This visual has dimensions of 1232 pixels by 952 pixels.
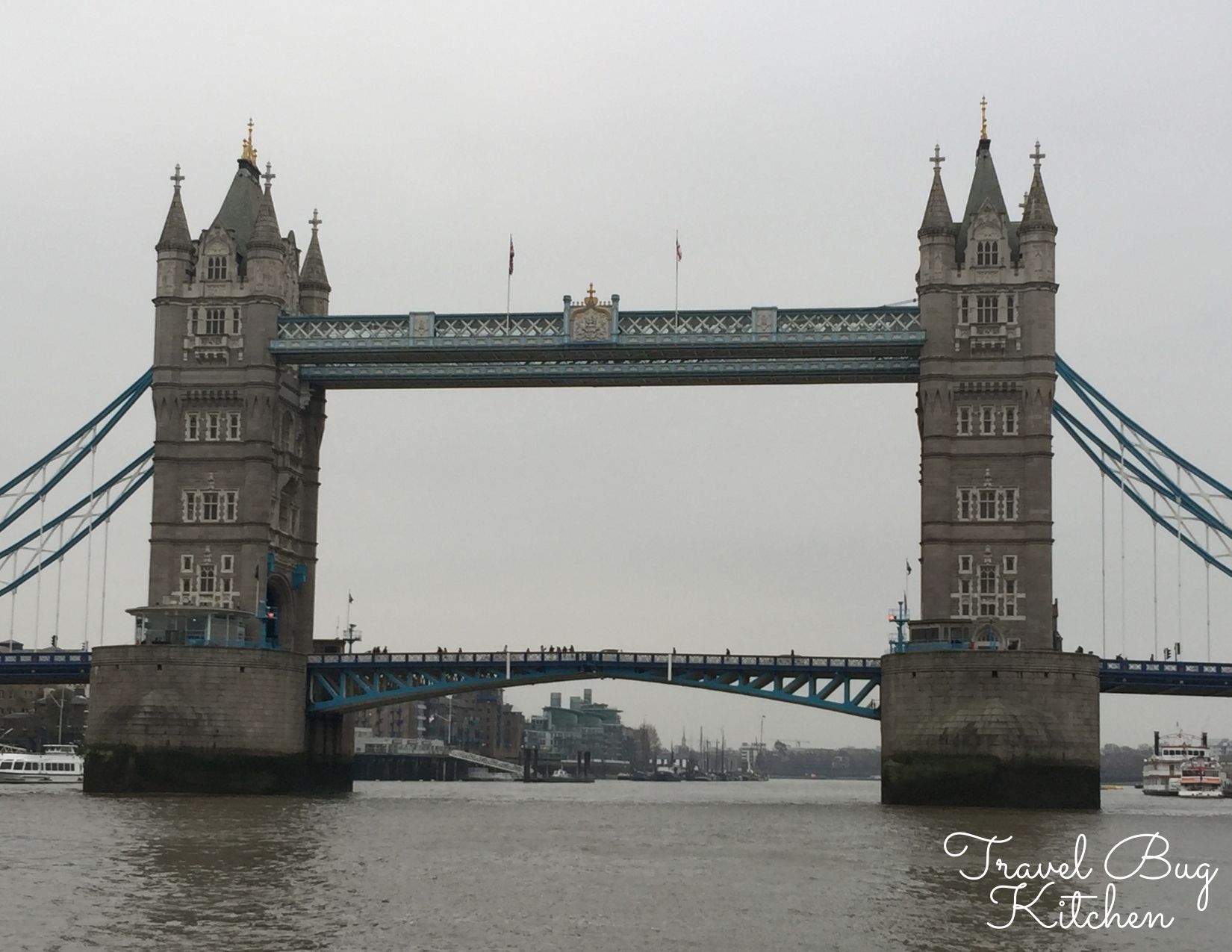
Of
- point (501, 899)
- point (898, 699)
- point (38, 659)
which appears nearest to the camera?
point (501, 899)

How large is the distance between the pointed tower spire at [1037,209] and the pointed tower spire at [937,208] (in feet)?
12.2

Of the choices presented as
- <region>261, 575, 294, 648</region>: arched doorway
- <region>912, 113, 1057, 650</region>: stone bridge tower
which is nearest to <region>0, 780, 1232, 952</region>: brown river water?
<region>912, 113, 1057, 650</region>: stone bridge tower

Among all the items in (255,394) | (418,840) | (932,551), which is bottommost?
(418,840)

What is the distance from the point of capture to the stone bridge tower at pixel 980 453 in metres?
90.8

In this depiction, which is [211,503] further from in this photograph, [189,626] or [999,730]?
[999,730]

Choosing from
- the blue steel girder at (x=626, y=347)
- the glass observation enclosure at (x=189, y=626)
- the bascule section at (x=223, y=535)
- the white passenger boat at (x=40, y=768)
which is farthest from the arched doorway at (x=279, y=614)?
the white passenger boat at (x=40, y=768)

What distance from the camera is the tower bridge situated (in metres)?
89.4

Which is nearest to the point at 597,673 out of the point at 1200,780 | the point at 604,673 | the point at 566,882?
the point at 604,673

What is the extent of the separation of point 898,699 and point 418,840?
108ft

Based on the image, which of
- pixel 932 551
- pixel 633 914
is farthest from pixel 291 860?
pixel 932 551

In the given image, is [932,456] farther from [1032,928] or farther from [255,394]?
[1032,928]

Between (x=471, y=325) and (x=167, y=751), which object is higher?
(x=471, y=325)

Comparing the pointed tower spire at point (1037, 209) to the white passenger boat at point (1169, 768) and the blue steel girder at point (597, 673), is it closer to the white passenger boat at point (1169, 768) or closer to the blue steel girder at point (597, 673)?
the blue steel girder at point (597, 673)

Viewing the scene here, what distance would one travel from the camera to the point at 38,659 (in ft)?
340
